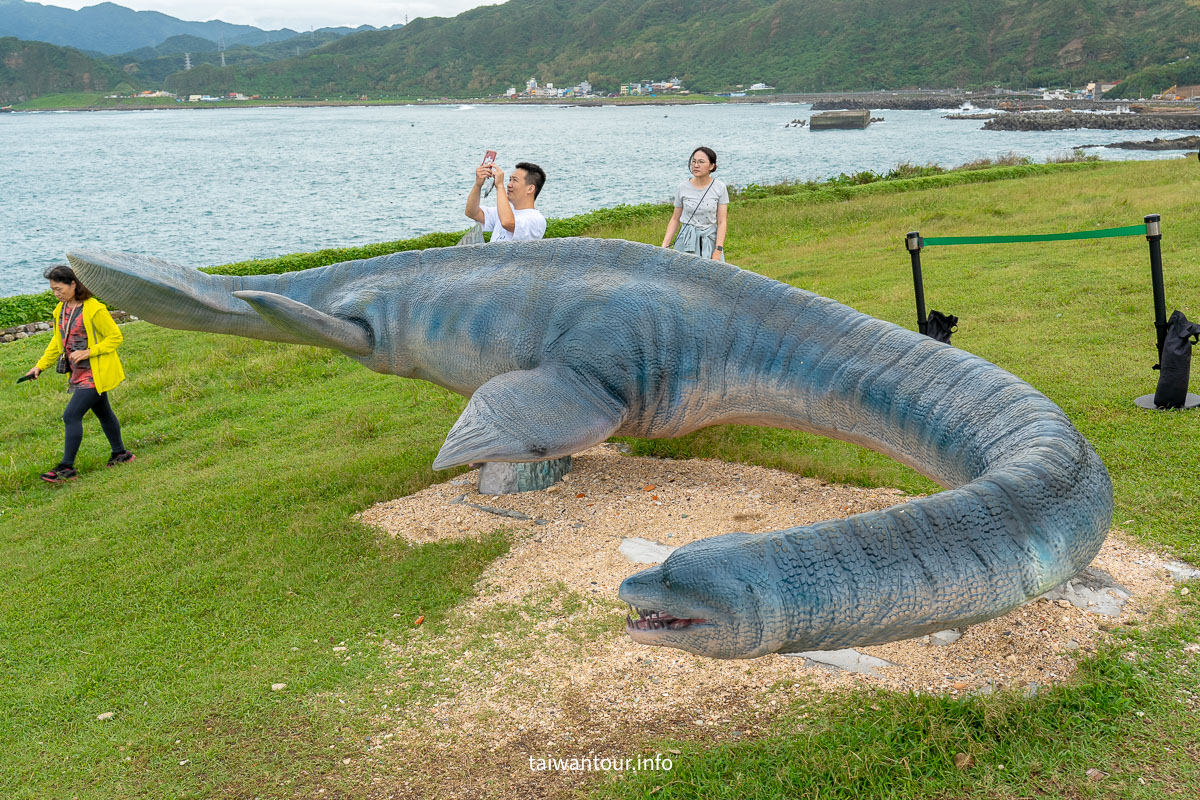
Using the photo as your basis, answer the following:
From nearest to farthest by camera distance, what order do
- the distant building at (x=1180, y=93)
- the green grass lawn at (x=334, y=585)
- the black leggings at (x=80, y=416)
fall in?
the green grass lawn at (x=334, y=585)
the black leggings at (x=80, y=416)
the distant building at (x=1180, y=93)

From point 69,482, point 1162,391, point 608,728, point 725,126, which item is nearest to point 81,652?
point 608,728

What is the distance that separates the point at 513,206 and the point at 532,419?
A: 2903 millimetres

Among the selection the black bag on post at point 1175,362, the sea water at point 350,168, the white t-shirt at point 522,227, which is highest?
the sea water at point 350,168

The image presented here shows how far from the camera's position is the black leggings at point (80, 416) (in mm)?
8117

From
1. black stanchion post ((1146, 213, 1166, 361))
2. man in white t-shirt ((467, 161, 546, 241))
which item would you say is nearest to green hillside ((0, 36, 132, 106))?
man in white t-shirt ((467, 161, 546, 241))

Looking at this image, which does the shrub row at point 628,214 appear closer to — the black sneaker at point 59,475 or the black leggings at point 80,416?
the black leggings at point 80,416

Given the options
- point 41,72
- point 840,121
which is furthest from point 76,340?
point 41,72

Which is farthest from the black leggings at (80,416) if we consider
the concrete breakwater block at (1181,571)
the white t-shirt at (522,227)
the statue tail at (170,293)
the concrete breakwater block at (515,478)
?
the concrete breakwater block at (1181,571)

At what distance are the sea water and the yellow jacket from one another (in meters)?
23.6

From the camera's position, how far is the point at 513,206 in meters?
6.84

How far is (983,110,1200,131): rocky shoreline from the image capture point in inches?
2623

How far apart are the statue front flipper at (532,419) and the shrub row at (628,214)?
1478cm

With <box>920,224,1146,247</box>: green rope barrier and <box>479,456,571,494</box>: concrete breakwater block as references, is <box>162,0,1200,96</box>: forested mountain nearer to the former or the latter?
<box>920,224,1146,247</box>: green rope barrier

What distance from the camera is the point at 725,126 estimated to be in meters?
110
